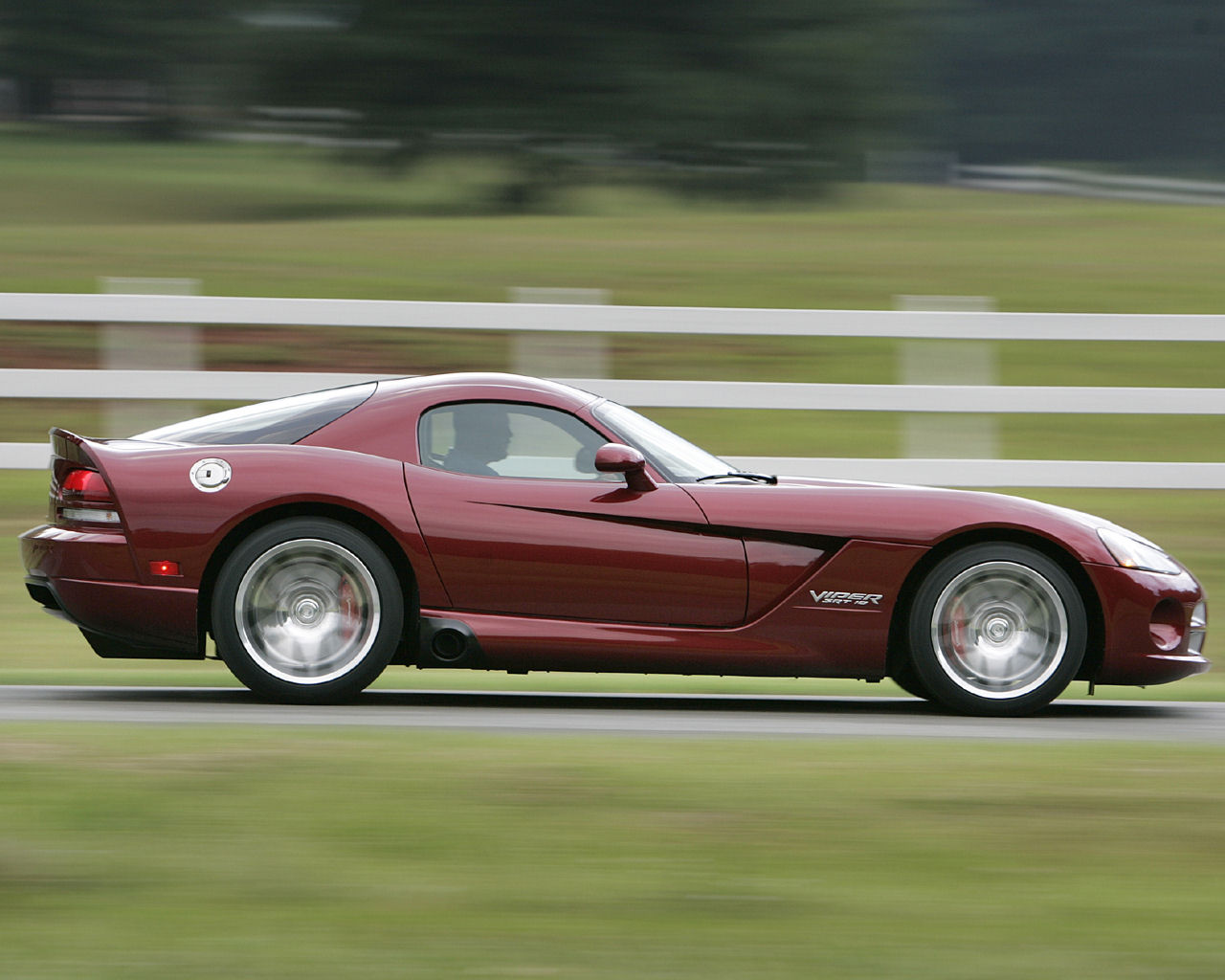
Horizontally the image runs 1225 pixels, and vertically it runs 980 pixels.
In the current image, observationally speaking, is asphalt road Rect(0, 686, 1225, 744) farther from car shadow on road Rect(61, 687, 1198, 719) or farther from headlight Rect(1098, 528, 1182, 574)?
headlight Rect(1098, 528, 1182, 574)

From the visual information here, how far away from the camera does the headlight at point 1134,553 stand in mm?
6762

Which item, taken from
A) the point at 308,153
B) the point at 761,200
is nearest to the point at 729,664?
the point at 761,200

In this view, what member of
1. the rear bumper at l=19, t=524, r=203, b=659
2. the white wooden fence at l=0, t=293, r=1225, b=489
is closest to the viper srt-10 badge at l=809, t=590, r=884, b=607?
the rear bumper at l=19, t=524, r=203, b=659

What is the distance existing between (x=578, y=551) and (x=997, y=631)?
1.59 m

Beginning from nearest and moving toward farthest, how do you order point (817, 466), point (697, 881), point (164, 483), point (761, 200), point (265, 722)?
point (697, 881) → point (265, 722) → point (164, 483) → point (817, 466) → point (761, 200)

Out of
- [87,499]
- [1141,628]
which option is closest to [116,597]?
[87,499]

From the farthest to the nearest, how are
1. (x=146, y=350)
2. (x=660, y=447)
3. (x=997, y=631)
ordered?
(x=146, y=350)
(x=660, y=447)
(x=997, y=631)

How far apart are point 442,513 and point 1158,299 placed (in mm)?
12206

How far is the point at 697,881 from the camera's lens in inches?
165

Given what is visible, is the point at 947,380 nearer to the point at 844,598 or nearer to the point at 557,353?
the point at 557,353

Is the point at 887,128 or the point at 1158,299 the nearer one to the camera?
the point at 1158,299

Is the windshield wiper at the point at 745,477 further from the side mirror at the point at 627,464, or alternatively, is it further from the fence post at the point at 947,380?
the fence post at the point at 947,380

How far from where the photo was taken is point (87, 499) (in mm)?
6582

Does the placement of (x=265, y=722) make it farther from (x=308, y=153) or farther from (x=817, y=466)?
(x=308, y=153)
